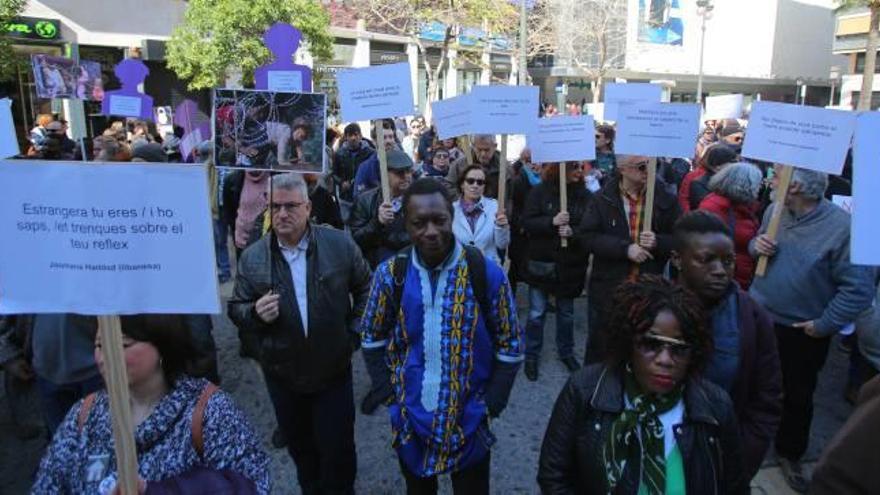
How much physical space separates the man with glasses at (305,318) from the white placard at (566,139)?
7.23 feet

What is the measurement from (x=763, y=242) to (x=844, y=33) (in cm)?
4764

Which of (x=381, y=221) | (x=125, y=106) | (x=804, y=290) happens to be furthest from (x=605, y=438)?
(x=125, y=106)

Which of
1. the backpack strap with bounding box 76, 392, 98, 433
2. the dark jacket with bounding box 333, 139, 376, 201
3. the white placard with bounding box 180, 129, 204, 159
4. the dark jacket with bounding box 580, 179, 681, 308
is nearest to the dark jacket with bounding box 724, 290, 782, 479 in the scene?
the dark jacket with bounding box 580, 179, 681, 308

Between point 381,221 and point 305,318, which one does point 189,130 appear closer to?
point 381,221

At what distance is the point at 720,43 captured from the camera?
54.7 metres

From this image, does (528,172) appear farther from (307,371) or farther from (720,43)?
(720,43)

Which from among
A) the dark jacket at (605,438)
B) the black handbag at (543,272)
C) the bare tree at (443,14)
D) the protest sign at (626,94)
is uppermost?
the bare tree at (443,14)

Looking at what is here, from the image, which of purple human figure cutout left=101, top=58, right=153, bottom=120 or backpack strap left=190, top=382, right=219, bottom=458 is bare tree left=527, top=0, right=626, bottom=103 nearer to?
purple human figure cutout left=101, top=58, right=153, bottom=120

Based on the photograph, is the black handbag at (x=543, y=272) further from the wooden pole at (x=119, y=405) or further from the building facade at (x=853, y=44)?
the building facade at (x=853, y=44)

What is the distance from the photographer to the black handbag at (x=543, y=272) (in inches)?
204

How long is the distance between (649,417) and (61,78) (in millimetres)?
8782

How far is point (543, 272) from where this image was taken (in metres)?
5.21

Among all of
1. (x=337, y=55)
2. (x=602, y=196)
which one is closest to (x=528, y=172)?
(x=602, y=196)

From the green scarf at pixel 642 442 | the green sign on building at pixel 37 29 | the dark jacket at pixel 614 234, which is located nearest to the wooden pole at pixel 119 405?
the green scarf at pixel 642 442
